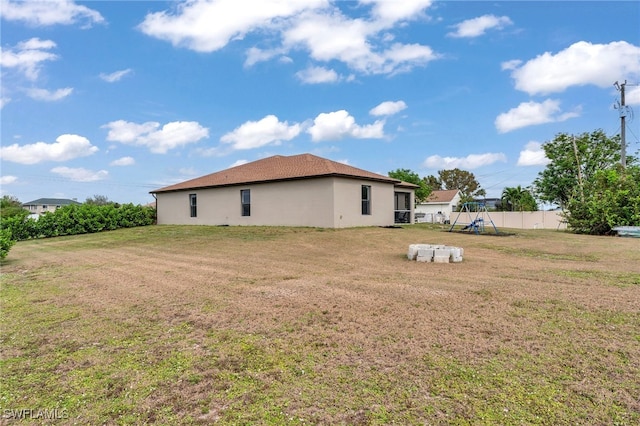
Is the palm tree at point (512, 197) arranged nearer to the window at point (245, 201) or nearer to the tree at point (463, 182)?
the tree at point (463, 182)

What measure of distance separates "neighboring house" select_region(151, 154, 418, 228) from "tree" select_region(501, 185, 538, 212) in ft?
65.4

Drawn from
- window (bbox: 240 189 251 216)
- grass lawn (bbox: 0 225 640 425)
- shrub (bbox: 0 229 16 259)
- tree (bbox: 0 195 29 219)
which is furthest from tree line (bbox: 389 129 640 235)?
tree (bbox: 0 195 29 219)

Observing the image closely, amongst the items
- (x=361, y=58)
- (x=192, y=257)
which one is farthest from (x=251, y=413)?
(x=361, y=58)

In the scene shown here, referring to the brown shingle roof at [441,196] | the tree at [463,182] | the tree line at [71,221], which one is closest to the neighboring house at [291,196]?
the tree line at [71,221]

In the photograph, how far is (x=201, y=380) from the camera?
2.76 metres

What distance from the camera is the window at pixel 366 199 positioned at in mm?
18156

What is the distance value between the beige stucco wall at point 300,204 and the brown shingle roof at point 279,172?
1.13ft

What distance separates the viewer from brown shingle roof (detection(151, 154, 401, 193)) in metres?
17.3

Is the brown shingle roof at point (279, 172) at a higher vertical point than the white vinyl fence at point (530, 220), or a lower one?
higher

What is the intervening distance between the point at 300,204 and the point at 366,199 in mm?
3589

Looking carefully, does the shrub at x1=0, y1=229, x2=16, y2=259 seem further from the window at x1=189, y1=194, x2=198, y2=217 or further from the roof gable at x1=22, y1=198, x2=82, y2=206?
the roof gable at x1=22, y1=198, x2=82, y2=206

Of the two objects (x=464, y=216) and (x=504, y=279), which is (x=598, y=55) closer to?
(x=464, y=216)

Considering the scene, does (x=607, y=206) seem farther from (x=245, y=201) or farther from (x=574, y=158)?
(x=245, y=201)

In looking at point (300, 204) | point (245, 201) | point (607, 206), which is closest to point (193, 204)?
point (245, 201)
